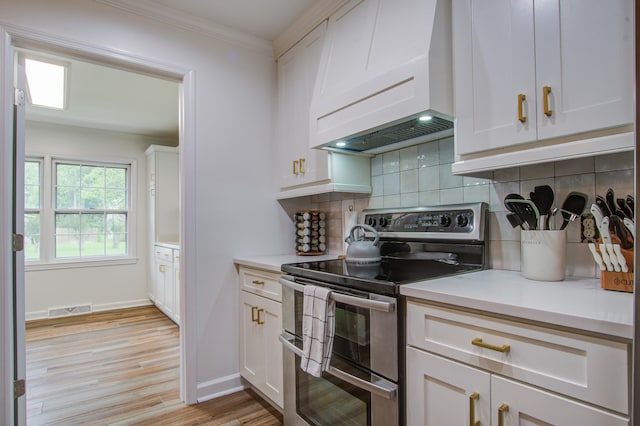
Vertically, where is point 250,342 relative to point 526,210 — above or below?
below

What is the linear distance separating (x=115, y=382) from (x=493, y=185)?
278cm

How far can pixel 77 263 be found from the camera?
4.27m

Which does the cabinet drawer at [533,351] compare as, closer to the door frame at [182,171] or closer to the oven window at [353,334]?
the oven window at [353,334]

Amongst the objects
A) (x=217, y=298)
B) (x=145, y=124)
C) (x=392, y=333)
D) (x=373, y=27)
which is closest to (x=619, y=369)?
(x=392, y=333)

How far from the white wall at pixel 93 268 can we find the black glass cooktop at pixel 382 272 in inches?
148

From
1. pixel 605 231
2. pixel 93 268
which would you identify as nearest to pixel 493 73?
pixel 605 231

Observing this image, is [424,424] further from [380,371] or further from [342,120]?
[342,120]

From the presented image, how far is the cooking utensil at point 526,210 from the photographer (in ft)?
4.29

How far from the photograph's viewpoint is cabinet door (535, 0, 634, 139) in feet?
3.14

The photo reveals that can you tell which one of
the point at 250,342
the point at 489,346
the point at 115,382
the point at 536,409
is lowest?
the point at 115,382

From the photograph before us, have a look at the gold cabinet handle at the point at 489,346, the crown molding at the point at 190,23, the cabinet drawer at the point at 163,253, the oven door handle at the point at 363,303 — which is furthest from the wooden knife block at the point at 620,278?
the cabinet drawer at the point at 163,253

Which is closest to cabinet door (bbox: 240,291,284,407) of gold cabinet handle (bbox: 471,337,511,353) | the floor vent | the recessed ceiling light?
gold cabinet handle (bbox: 471,337,511,353)

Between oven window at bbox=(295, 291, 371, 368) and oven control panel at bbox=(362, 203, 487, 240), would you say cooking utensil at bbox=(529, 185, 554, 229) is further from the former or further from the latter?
oven window at bbox=(295, 291, 371, 368)

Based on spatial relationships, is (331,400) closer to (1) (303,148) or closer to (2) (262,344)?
(2) (262,344)
